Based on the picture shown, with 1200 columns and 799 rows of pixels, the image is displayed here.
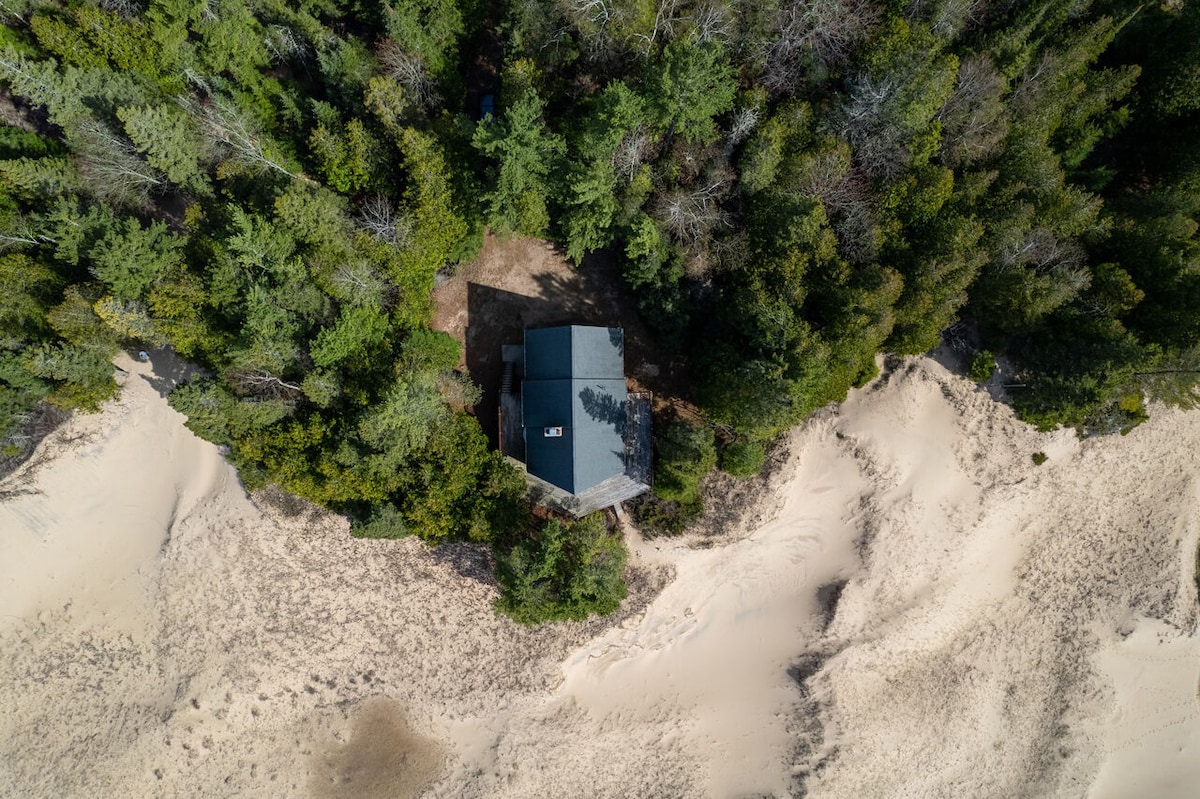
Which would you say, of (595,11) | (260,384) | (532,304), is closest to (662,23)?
(595,11)

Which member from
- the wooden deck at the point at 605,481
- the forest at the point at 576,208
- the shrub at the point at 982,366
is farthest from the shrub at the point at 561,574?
the shrub at the point at 982,366

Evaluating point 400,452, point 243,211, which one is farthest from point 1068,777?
point 243,211

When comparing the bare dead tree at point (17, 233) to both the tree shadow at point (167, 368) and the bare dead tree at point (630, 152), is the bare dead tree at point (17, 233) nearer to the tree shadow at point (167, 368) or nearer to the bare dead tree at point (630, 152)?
the tree shadow at point (167, 368)

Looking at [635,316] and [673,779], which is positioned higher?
[635,316]

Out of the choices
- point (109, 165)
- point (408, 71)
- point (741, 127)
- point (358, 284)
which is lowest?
point (358, 284)

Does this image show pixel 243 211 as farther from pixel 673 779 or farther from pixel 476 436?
pixel 673 779

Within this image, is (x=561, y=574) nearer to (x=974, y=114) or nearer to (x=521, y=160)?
(x=521, y=160)

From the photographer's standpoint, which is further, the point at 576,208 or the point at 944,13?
the point at 576,208
